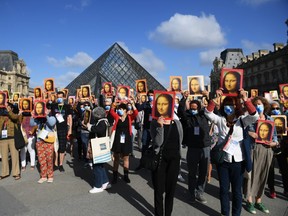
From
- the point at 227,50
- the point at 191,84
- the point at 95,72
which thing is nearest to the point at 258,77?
the point at 227,50

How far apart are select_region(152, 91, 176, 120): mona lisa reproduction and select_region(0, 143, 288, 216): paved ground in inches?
62.3

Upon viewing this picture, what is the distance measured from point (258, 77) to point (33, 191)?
68.7m

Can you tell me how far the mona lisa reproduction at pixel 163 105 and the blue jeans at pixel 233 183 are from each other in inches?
40.5

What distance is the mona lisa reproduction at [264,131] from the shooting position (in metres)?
4.36

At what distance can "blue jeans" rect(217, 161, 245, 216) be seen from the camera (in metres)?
3.45

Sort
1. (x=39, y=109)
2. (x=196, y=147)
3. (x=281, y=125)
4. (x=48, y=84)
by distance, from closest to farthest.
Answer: (x=196, y=147), (x=281, y=125), (x=39, y=109), (x=48, y=84)

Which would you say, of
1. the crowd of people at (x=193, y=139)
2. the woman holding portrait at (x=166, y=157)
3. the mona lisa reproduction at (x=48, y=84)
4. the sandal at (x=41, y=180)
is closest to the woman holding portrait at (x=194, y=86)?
the crowd of people at (x=193, y=139)

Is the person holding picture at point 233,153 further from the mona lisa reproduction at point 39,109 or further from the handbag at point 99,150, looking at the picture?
the mona lisa reproduction at point 39,109

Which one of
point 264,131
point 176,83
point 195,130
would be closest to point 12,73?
point 176,83

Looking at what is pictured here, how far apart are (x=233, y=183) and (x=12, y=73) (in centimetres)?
10123

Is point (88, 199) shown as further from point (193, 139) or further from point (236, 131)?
point (236, 131)

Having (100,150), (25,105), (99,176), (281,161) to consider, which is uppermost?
(25,105)

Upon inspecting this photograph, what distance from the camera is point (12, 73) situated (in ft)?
299

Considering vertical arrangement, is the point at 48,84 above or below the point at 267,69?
below
